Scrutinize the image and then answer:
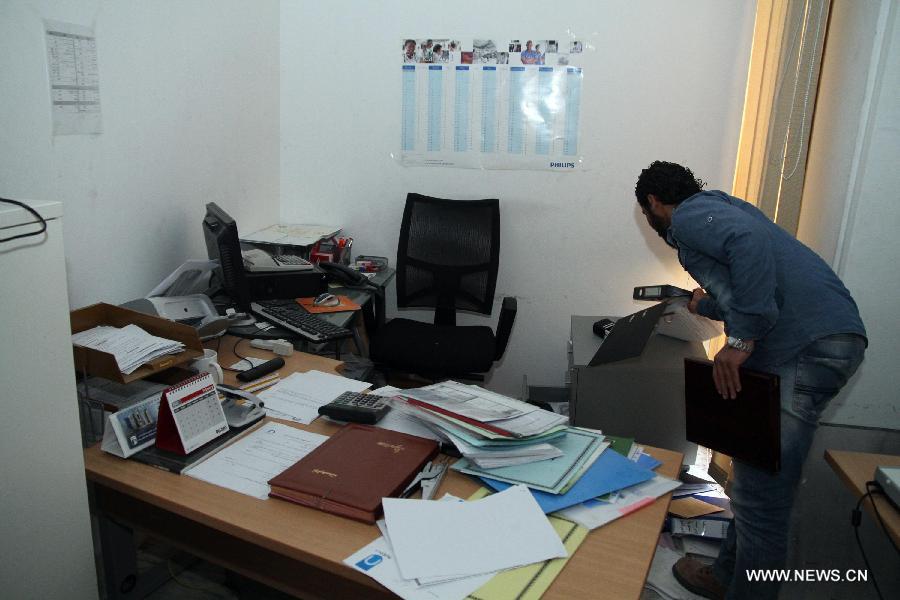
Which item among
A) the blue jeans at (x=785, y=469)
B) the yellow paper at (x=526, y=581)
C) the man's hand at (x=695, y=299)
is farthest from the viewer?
the man's hand at (x=695, y=299)

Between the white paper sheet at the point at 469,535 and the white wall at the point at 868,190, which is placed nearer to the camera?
the white paper sheet at the point at 469,535

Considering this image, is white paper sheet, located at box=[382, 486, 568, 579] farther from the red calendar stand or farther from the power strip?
the power strip

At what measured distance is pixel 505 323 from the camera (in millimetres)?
3074

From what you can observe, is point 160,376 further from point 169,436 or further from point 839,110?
point 839,110

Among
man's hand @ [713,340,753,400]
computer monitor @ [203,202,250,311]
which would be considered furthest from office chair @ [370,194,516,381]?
man's hand @ [713,340,753,400]

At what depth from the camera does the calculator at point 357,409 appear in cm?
169

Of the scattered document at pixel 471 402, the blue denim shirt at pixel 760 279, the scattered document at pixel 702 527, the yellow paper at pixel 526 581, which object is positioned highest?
the blue denim shirt at pixel 760 279

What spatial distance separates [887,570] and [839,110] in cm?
159

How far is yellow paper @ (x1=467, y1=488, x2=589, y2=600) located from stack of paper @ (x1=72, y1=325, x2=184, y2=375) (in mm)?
1109

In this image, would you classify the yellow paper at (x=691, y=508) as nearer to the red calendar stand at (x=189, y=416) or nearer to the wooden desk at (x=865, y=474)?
the wooden desk at (x=865, y=474)

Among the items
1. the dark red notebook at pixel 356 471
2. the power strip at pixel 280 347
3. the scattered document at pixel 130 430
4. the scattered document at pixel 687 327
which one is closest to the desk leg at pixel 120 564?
the scattered document at pixel 130 430

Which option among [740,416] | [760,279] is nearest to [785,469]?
[740,416]

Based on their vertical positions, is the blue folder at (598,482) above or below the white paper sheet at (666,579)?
above

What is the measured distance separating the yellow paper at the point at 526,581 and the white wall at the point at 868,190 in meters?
1.59
